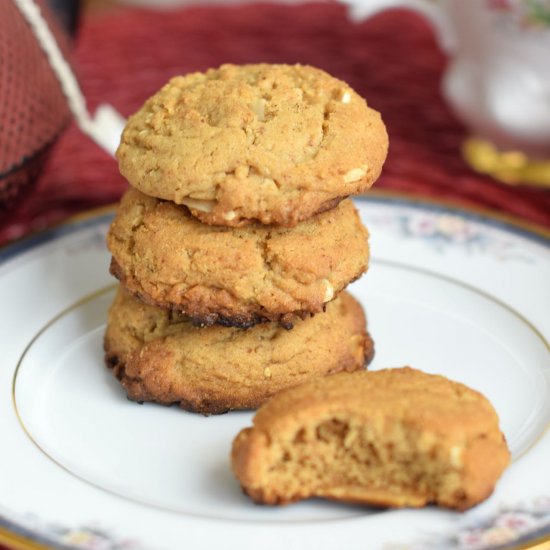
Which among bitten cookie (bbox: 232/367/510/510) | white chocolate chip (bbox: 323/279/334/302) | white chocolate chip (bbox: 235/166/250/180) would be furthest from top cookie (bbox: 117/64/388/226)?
bitten cookie (bbox: 232/367/510/510)

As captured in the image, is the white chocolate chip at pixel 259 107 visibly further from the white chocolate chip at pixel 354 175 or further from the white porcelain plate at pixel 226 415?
the white porcelain plate at pixel 226 415

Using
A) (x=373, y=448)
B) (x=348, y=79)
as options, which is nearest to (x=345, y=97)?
(x=373, y=448)

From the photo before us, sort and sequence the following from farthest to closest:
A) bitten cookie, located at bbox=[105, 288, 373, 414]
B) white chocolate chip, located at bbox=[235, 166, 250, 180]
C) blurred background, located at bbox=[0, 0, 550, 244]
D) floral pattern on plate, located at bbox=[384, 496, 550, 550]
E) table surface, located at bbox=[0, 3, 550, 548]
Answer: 1. table surface, located at bbox=[0, 3, 550, 548]
2. blurred background, located at bbox=[0, 0, 550, 244]
3. bitten cookie, located at bbox=[105, 288, 373, 414]
4. white chocolate chip, located at bbox=[235, 166, 250, 180]
5. floral pattern on plate, located at bbox=[384, 496, 550, 550]

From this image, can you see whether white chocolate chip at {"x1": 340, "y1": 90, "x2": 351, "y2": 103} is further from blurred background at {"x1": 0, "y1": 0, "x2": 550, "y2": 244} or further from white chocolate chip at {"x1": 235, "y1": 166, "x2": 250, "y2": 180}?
blurred background at {"x1": 0, "y1": 0, "x2": 550, "y2": 244}

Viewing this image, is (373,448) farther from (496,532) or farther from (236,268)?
(236,268)

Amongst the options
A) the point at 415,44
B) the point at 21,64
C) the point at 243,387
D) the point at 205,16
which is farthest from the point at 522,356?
the point at 205,16
